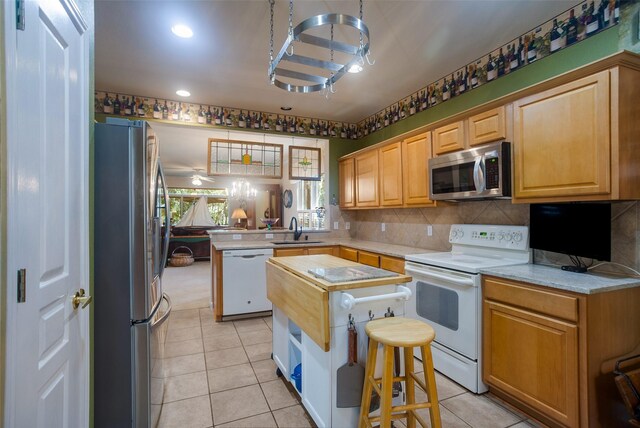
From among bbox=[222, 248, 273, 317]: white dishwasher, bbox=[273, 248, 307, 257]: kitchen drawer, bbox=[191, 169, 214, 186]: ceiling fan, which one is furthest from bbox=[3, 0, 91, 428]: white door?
bbox=[191, 169, 214, 186]: ceiling fan

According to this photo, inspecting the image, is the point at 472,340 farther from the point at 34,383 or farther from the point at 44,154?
the point at 44,154

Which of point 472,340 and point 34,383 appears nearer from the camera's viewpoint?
point 34,383

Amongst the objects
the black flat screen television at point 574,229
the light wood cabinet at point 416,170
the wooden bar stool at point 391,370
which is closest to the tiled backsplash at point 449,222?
the black flat screen television at point 574,229

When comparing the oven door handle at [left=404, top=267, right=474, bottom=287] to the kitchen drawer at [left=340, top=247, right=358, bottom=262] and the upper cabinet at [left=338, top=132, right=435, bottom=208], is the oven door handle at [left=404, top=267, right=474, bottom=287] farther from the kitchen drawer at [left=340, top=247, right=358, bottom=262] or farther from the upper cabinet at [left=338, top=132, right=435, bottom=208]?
the kitchen drawer at [left=340, top=247, right=358, bottom=262]

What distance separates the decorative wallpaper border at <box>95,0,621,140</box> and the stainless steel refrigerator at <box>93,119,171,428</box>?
2607mm

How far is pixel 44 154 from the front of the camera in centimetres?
103

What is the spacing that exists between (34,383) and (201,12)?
7.73ft

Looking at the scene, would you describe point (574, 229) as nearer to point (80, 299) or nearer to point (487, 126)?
point (487, 126)

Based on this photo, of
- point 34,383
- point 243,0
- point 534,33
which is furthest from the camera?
point 534,33

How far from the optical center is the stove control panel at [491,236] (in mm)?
2391

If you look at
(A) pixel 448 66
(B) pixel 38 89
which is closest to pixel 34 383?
(B) pixel 38 89

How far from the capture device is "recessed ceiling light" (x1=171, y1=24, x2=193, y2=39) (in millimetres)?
2379

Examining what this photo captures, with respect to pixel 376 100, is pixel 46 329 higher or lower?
lower

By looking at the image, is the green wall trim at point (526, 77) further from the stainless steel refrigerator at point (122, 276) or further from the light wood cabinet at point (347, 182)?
the stainless steel refrigerator at point (122, 276)
